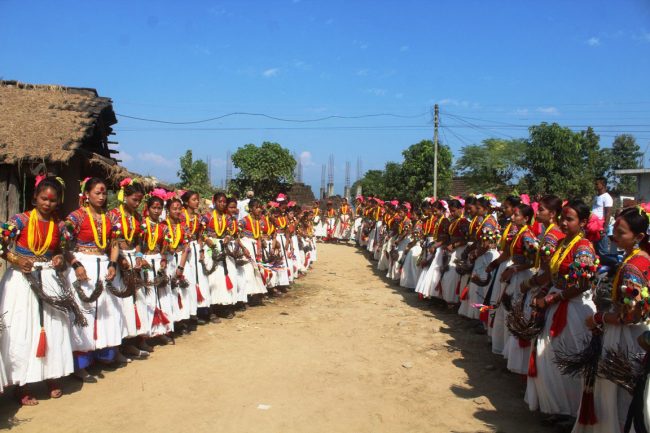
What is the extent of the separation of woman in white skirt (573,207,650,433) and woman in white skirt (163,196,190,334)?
5.20 meters

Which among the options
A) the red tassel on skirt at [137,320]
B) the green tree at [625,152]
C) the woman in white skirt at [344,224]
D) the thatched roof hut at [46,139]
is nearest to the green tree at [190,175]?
the woman in white skirt at [344,224]

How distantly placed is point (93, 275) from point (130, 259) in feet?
2.20

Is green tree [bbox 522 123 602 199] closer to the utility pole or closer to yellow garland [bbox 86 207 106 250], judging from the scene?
the utility pole

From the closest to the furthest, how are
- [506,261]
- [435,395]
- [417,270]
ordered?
[435,395] < [506,261] < [417,270]

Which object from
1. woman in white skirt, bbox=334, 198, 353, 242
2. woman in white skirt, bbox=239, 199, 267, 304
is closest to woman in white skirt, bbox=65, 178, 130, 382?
woman in white skirt, bbox=239, 199, 267, 304

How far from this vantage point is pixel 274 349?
685cm

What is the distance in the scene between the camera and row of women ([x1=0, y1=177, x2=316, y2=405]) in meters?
4.76

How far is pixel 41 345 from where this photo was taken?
4.77m

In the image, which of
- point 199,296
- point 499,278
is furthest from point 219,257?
point 499,278

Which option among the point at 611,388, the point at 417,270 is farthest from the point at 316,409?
the point at 417,270

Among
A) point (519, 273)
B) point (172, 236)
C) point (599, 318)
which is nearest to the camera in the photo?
point (599, 318)

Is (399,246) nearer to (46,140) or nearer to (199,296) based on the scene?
(199,296)

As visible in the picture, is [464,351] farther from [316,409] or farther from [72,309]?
[72,309]

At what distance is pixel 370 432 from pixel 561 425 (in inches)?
66.9
